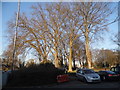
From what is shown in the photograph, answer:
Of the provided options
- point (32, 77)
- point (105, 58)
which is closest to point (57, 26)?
point (32, 77)

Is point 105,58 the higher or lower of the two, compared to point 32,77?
higher

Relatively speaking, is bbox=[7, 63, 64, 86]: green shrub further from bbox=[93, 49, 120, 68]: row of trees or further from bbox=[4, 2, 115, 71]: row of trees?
bbox=[93, 49, 120, 68]: row of trees

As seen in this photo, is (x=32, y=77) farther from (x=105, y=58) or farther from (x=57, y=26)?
(x=105, y=58)

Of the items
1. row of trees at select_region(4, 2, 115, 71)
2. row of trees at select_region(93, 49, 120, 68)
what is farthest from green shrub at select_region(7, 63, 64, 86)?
row of trees at select_region(93, 49, 120, 68)

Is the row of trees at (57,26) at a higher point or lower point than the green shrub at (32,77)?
higher

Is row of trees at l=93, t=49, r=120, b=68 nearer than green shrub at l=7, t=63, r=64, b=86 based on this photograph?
No

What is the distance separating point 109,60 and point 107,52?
3801mm

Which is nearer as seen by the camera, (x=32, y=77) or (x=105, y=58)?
(x=32, y=77)

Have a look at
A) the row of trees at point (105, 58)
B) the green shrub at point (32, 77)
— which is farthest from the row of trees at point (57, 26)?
the row of trees at point (105, 58)

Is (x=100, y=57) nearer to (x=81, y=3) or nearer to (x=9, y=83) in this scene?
(x=81, y=3)

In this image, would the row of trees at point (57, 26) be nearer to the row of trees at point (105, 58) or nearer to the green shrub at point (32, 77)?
the green shrub at point (32, 77)

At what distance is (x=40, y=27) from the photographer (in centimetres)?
3022

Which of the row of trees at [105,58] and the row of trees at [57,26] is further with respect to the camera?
the row of trees at [105,58]

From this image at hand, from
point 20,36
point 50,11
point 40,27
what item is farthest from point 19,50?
point 50,11
